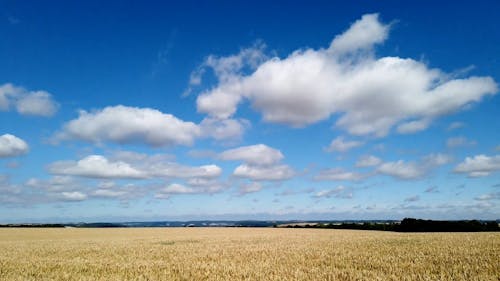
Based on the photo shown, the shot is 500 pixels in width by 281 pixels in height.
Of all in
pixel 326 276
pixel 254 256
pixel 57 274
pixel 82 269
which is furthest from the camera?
pixel 254 256

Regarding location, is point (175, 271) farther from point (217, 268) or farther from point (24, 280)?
point (24, 280)

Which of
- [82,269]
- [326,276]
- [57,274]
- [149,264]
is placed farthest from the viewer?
[149,264]

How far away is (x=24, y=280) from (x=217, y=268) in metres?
6.61

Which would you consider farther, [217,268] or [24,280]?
[217,268]

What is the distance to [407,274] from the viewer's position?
13.1 m

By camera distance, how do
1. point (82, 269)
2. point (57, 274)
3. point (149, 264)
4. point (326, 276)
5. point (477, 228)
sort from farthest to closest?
point (477, 228)
point (149, 264)
point (82, 269)
point (57, 274)
point (326, 276)

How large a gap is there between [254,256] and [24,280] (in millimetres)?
10175

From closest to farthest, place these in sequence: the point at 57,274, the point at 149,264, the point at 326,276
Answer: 1. the point at 326,276
2. the point at 57,274
3. the point at 149,264

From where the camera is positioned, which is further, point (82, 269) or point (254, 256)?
point (254, 256)

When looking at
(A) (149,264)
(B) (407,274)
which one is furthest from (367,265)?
(A) (149,264)

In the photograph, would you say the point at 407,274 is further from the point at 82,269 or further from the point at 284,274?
the point at 82,269

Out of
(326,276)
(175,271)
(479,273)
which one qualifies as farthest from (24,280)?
(479,273)

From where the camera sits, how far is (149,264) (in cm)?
1727

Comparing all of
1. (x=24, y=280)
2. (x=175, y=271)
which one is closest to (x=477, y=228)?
(x=175, y=271)
